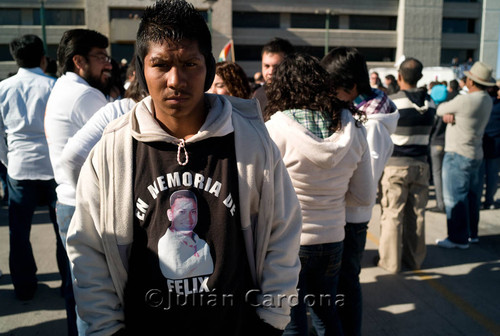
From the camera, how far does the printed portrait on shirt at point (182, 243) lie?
162 cm

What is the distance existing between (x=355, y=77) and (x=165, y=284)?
2272 mm

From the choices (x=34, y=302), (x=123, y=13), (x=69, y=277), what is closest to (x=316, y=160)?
(x=69, y=277)

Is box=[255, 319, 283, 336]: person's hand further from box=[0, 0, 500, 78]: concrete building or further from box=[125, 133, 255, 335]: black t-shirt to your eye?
box=[0, 0, 500, 78]: concrete building

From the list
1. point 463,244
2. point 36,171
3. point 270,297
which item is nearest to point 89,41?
point 36,171

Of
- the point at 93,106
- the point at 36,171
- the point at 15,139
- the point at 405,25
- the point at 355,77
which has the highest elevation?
the point at 405,25

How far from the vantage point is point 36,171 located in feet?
Result: 12.9

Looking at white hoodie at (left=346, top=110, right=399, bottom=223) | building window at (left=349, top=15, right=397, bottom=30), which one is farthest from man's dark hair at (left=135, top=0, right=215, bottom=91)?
building window at (left=349, top=15, right=397, bottom=30)

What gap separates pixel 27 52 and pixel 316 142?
117 inches

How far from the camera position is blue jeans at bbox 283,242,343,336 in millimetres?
2650

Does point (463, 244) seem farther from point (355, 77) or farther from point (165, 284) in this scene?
point (165, 284)

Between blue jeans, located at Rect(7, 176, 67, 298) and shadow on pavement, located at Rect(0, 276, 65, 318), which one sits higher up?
blue jeans, located at Rect(7, 176, 67, 298)

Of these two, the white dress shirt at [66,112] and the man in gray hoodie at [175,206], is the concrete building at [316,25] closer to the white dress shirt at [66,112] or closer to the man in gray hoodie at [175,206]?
the white dress shirt at [66,112]

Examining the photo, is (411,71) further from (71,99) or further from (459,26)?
(459,26)

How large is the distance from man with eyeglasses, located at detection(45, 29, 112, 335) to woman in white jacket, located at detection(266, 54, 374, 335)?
120 cm
